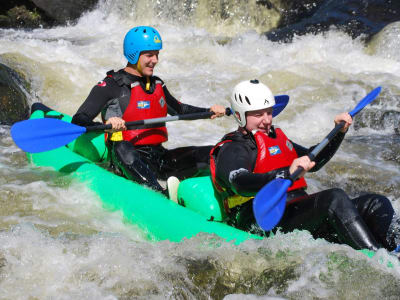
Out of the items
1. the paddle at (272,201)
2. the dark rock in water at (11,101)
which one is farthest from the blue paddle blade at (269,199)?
the dark rock in water at (11,101)

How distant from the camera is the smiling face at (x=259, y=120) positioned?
3.18 m

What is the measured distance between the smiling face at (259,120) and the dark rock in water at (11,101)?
11.5 ft

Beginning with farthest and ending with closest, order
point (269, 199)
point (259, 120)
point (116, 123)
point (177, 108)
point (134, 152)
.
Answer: point (177, 108) → point (134, 152) → point (116, 123) → point (259, 120) → point (269, 199)

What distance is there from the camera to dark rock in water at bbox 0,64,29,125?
5.91 metres

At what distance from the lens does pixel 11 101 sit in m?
5.99

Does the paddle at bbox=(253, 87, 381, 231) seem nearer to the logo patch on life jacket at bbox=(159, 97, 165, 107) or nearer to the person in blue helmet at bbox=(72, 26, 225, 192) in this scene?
the person in blue helmet at bbox=(72, 26, 225, 192)

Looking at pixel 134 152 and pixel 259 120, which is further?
pixel 134 152

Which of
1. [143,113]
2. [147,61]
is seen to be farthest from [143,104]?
[147,61]

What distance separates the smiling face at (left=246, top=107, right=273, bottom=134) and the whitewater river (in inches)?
23.5

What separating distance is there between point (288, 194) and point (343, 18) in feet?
24.8

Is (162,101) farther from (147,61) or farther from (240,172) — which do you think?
(240,172)

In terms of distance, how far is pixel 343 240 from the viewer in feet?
9.61

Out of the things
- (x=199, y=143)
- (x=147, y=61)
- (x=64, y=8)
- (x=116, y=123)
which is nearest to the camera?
(x=116, y=123)

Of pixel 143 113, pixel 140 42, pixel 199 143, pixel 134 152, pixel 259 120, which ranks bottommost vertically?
pixel 199 143
